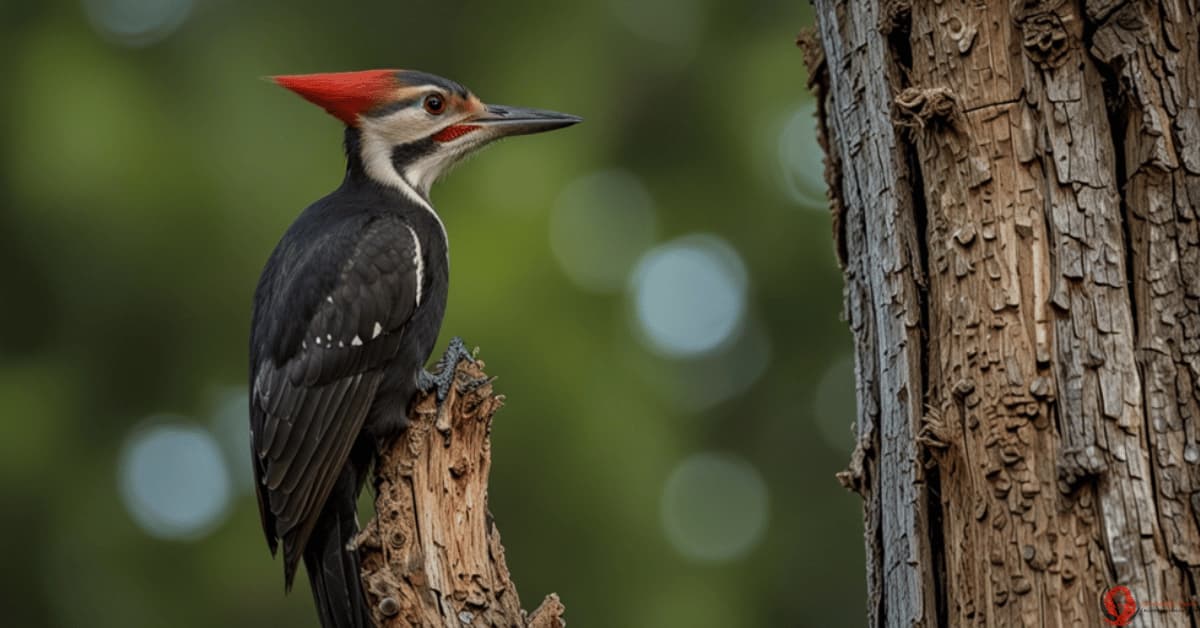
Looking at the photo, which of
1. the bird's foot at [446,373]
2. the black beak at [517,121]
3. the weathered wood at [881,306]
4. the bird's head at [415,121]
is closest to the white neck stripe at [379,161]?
the bird's head at [415,121]

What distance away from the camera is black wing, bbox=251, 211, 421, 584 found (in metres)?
3.75

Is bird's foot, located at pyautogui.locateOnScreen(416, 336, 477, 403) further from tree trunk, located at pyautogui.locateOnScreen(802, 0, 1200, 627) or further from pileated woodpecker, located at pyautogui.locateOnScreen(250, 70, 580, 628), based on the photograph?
tree trunk, located at pyautogui.locateOnScreen(802, 0, 1200, 627)

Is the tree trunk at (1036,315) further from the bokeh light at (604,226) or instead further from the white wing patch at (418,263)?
the bokeh light at (604,226)

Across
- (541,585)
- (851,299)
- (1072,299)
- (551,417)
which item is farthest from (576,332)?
(1072,299)

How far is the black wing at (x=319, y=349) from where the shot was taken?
12.3 feet

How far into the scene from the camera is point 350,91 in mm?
4469

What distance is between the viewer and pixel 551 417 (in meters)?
5.96

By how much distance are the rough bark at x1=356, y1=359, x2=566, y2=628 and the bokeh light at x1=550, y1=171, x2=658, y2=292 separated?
3104 millimetres

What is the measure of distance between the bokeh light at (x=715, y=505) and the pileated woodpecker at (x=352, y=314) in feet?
8.87

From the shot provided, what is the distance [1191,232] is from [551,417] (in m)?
3.83

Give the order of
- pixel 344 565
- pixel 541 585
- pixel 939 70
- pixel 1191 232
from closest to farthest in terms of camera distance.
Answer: pixel 1191 232 → pixel 939 70 → pixel 344 565 → pixel 541 585

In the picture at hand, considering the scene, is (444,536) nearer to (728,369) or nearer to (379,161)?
(379,161)

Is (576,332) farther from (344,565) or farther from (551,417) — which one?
(344,565)

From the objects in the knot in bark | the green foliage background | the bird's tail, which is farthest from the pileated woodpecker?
the knot in bark
